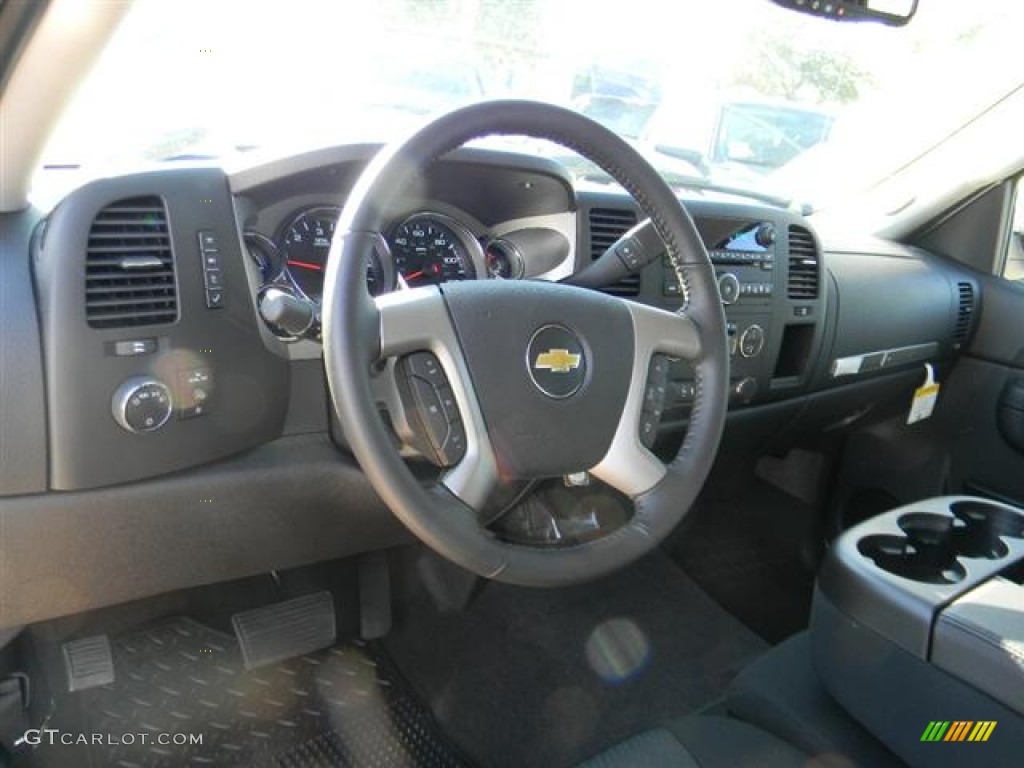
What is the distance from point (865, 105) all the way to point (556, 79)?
1.10 m

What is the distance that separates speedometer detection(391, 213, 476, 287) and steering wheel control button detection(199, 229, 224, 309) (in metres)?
0.34

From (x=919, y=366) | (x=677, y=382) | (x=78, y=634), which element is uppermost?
(x=677, y=382)

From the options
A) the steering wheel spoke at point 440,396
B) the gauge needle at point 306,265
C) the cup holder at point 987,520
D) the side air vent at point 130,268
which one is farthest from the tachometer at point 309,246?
the cup holder at point 987,520

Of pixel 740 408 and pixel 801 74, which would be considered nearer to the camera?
pixel 740 408

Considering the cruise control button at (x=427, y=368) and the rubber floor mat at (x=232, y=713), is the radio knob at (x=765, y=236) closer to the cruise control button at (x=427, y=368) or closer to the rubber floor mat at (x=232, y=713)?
the cruise control button at (x=427, y=368)

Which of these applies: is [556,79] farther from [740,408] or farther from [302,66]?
[740,408]

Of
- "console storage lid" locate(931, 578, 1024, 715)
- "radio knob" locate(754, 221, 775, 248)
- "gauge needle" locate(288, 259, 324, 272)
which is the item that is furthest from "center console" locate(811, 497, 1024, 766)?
"gauge needle" locate(288, 259, 324, 272)

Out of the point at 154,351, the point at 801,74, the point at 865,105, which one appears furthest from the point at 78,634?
the point at 865,105

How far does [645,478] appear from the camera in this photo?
1305mm

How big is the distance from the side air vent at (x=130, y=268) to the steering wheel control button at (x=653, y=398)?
781 mm

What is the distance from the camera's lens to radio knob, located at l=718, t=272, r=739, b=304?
2.10 meters

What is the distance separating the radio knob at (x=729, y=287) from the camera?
210cm

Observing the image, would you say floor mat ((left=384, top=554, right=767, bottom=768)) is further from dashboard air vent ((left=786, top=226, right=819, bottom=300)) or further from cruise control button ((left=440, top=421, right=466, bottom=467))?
cruise control button ((left=440, top=421, right=466, bottom=467))

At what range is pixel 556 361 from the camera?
126 cm
